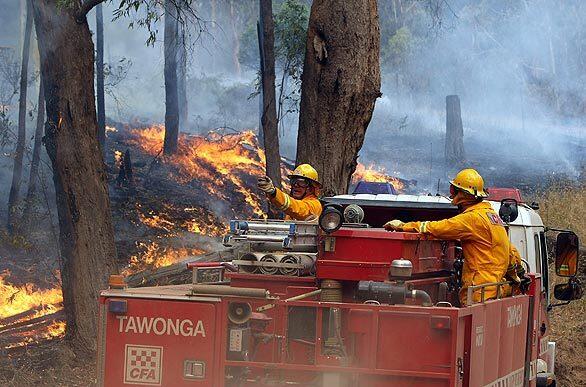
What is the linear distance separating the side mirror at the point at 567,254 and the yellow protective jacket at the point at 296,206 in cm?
245

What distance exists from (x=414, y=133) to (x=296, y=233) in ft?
132

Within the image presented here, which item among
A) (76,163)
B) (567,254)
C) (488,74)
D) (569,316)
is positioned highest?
(488,74)

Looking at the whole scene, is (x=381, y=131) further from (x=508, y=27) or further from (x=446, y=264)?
(x=446, y=264)

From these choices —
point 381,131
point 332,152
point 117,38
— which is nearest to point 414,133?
point 381,131

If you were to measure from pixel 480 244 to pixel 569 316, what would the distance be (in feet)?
32.4

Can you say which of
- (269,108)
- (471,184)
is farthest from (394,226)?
(269,108)

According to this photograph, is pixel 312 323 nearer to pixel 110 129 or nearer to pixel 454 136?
pixel 110 129

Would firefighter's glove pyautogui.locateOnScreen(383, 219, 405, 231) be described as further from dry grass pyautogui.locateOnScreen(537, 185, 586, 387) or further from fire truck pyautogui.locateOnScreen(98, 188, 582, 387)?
dry grass pyautogui.locateOnScreen(537, 185, 586, 387)

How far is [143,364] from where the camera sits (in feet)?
25.1

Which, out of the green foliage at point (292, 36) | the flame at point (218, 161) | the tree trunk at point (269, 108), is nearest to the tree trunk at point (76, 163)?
the tree trunk at point (269, 108)

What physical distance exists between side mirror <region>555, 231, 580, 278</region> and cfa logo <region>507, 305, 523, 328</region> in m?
2.03

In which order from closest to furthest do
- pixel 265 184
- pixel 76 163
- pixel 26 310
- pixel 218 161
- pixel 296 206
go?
pixel 265 184, pixel 296 206, pixel 76 163, pixel 26 310, pixel 218 161

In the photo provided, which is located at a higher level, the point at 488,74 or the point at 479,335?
the point at 488,74

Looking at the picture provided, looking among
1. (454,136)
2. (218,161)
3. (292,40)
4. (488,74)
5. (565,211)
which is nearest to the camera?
(292,40)
